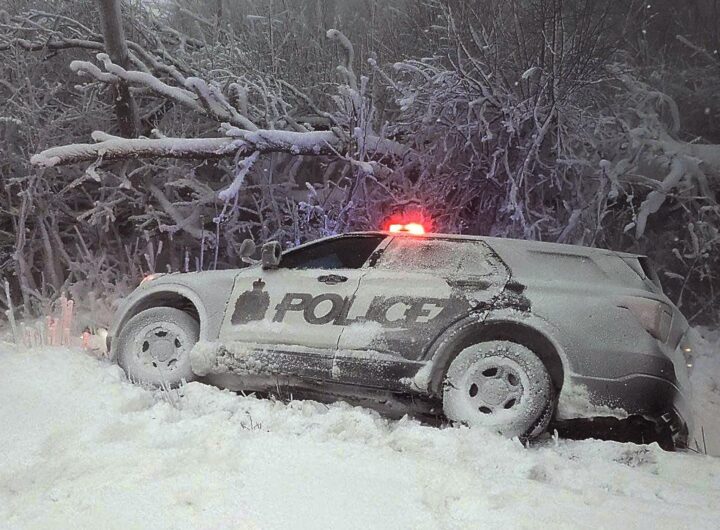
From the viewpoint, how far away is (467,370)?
3.70 m

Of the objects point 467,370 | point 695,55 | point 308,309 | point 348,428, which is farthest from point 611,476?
point 695,55

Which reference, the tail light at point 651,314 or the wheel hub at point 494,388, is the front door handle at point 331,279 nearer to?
the wheel hub at point 494,388

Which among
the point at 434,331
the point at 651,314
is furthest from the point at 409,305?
the point at 651,314

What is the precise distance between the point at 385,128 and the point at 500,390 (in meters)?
5.71

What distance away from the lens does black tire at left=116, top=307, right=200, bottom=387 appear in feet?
14.7

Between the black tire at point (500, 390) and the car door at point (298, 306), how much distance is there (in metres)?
0.92

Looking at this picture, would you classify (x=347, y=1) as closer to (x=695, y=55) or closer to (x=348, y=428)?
(x=695, y=55)

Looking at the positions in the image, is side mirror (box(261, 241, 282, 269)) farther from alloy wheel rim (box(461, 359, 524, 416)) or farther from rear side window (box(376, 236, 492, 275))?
alloy wheel rim (box(461, 359, 524, 416))

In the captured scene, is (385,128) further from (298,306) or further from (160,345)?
(160,345)

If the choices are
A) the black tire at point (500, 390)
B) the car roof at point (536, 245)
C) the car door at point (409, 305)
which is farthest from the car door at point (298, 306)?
the black tire at point (500, 390)

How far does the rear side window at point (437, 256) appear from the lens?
4066 millimetres

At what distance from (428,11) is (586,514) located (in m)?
9.23

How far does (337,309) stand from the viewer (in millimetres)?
4125

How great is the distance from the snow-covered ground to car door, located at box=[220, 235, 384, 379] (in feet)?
1.33
